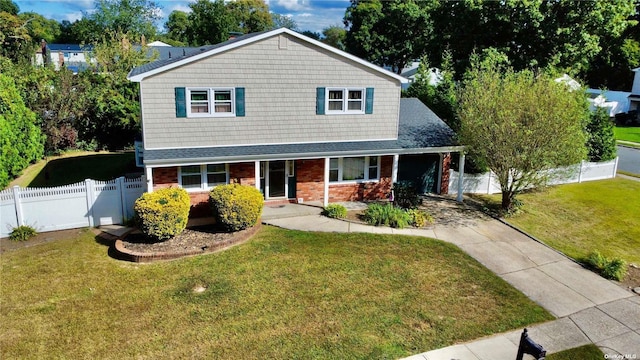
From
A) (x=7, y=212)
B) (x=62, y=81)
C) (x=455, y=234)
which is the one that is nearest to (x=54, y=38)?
(x=62, y=81)

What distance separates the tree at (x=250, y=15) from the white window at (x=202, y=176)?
8212 centimetres

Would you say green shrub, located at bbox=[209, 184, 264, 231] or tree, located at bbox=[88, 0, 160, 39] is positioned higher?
tree, located at bbox=[88, 0, 160, 39]

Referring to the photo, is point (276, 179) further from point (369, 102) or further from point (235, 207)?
point (369, 102)

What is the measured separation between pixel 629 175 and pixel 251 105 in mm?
22486

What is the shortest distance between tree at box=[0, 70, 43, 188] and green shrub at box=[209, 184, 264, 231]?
998 centimetres

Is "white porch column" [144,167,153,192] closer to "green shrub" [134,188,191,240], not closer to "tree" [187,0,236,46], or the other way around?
"green shrub" [134,188,191,240]

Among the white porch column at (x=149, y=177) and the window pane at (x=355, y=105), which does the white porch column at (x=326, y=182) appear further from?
the white porch column at (x=149, y=177)

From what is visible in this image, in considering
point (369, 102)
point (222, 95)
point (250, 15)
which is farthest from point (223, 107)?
point (250, 15)

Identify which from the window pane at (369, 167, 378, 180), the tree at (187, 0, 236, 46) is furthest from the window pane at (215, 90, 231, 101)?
the tree at (187, 0, 236, 46)

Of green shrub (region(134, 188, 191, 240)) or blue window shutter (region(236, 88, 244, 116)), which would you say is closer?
green shrub (region(134, 188, 191, 240))

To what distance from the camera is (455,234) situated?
15992 mm

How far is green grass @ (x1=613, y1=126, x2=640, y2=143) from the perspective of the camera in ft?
124

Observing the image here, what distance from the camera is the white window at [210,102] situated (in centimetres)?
1598

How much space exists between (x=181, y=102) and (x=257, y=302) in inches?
323
